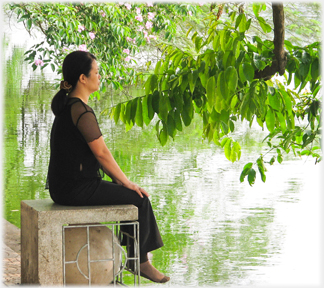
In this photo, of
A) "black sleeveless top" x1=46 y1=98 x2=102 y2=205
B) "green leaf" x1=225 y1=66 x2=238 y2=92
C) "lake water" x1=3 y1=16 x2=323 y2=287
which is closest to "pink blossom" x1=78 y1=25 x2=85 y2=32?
"lake water" x1=3 y1=16 x2=323 y2=287

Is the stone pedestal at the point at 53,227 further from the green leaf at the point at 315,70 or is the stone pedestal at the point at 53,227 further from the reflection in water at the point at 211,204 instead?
the reflection in water at the point at 211,204

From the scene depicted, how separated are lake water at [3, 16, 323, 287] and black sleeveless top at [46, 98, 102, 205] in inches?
69.5

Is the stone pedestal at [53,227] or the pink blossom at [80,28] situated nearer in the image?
the stone pedestal at [53,227]

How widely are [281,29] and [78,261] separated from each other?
5.26 feet

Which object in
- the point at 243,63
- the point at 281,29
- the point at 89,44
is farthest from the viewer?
the point at 89,44

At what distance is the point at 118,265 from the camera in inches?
124

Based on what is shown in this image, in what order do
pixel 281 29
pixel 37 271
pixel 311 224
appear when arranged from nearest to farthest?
1. pixel 281 29
2. pixel 37 271
3. pixel 311 224

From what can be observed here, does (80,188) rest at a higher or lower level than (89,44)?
lower

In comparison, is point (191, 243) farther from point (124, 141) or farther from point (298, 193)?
point (124, 141)

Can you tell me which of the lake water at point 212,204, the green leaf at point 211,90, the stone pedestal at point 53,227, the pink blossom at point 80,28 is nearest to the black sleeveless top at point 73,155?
the stone pedestal at point 53,227

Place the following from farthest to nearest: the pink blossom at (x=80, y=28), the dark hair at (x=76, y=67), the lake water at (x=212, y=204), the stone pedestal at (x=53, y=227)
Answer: the pink blossom at (x=80, y=28) < the lake water at (x=212, y=204) < the dark hair at (x=76, y=67) < the stone pedestal at (x=53, y=227)

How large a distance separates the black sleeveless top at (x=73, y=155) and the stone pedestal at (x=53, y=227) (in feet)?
0.34

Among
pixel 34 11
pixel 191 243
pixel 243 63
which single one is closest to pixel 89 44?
pixel 34 11

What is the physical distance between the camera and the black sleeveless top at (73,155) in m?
3.07
